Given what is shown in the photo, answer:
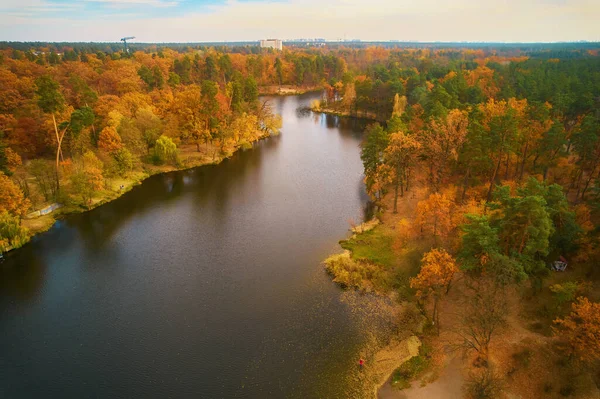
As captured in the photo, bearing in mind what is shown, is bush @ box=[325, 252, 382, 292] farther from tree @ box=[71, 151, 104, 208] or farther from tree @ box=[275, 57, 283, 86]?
tree @ box=[275, 57, 283, 86]

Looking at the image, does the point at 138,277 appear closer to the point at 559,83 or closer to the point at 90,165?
the point at 90,165

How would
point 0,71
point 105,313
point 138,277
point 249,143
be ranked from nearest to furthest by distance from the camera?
point 105,313
point 138,277
point 0,71
point 249,143

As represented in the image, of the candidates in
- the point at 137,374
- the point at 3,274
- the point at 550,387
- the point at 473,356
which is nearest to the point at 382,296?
the point at 473,356

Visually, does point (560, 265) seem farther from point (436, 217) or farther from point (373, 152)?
point (373, 152)

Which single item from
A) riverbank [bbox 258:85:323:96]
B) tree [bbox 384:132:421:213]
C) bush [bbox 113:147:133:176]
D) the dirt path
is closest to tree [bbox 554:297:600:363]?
the dirt path

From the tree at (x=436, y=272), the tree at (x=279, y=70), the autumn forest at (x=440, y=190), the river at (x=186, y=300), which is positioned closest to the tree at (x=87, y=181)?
the autumn forest at (x=440, y=190)

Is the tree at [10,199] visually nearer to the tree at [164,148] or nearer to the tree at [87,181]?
the tree at [87,181]
